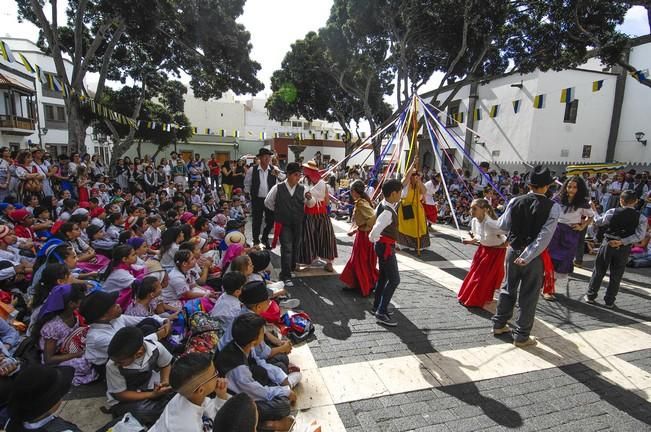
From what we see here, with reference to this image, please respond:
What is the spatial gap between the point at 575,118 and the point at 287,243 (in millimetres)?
18337

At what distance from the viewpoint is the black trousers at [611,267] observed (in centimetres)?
494

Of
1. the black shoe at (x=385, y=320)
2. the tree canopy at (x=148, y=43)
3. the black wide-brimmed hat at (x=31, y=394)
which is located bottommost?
the black shoe at (x=385, y=320)

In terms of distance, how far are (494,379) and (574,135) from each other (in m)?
18.8

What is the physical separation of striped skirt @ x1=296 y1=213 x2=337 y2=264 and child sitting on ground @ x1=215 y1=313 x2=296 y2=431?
135 inches

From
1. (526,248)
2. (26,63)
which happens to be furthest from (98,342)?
(26,63)

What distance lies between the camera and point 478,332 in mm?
4238

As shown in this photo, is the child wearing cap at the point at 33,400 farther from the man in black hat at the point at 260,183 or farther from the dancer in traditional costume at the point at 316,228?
the man in black hat at the point at 260,183

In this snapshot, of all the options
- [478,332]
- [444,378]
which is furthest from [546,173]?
[444,378]

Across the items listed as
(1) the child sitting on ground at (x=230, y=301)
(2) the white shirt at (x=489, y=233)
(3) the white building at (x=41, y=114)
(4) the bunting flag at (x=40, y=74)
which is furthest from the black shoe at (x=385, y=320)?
(3) the white building at (x=41, y=114)

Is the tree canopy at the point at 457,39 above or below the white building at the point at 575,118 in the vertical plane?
above

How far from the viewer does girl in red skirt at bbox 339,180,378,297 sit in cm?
488

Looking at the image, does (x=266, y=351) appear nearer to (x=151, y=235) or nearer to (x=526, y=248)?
(x=526, y=248)

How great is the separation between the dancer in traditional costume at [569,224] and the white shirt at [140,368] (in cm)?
517

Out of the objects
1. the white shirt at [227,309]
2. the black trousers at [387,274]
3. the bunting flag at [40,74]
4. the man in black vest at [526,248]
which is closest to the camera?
the white shirt at [227,309]
